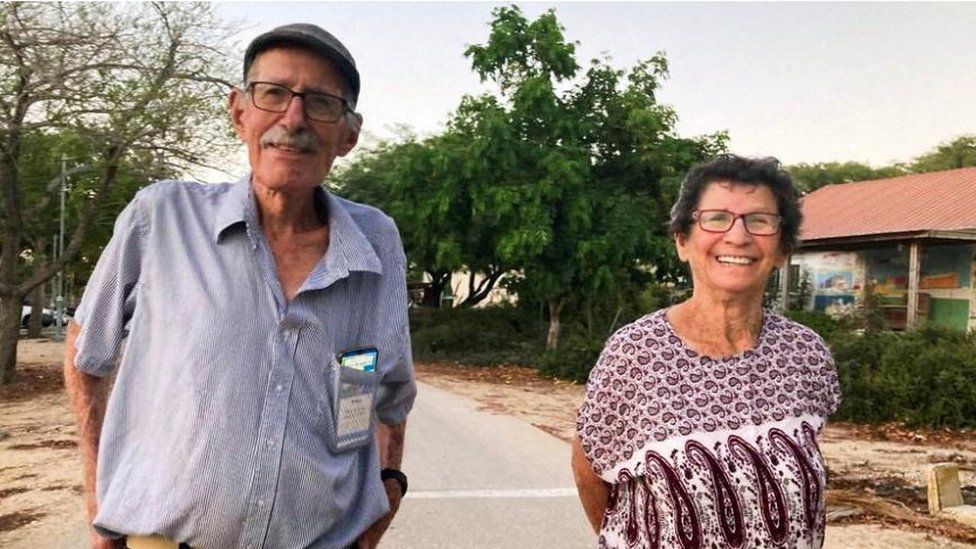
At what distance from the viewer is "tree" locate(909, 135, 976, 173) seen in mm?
42125

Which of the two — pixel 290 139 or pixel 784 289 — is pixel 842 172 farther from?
pixel 290 139

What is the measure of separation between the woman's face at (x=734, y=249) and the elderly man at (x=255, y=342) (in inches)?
38.2

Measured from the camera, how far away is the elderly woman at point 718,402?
92.2 inches

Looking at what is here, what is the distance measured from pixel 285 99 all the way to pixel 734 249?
1353 millimetres

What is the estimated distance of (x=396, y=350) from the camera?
2062 mm

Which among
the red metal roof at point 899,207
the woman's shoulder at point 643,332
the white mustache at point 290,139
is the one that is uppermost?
the red metal roof at point 899,207

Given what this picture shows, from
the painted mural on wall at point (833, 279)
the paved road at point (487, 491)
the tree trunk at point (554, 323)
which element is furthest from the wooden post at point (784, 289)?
the paved road at point (487, 491)

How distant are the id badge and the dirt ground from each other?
463cm

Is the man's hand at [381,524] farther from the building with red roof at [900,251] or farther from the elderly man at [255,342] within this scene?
the building with red roof at [900,251]

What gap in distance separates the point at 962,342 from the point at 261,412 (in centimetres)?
1426

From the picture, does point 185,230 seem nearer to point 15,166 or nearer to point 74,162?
A: point 15,166

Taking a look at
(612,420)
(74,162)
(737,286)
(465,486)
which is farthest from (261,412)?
(74,162)

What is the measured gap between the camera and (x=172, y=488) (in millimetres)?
1716

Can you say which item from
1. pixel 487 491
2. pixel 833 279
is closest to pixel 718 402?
pixel 487 491
